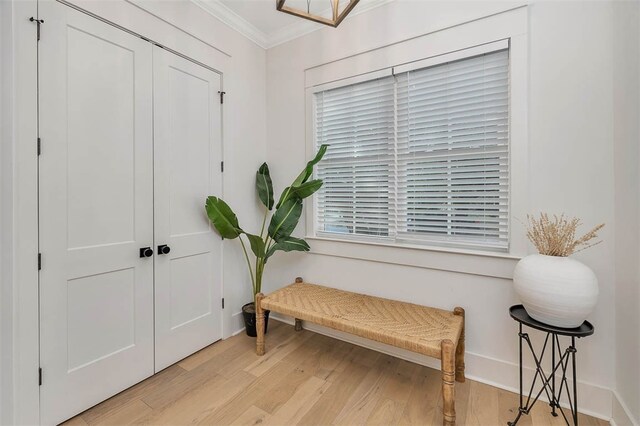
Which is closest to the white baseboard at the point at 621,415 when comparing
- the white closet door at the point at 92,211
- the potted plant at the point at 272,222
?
the potted plant at the point at 272,222

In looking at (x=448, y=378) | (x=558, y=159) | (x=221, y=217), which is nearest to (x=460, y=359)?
(x=448, y=378)

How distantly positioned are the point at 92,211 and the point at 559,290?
269cm

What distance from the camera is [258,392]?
6.23 feet

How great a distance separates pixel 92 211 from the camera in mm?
1753

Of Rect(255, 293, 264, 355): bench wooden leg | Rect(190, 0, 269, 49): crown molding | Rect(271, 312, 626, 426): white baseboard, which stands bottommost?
Rect(271, 312, 626, 426): white baseboard

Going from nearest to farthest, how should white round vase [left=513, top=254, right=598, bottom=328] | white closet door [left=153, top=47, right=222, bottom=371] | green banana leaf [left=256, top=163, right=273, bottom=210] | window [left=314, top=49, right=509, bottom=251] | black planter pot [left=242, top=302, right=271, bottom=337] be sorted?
white round vase [left=513, top=254, right=598, bottom=328]
window [left=314, top=49, right=509, bottom=251]
white closet door [left=153, top=47, right=222, bottom=371]
black planter pot [left=242, top=302, right=271, bottom=337]
green banana leaf [left=256, top=163, right=273, bottom=210]

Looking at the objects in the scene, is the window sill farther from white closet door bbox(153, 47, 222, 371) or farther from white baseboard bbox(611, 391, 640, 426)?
white closet door bbox(153, 47, 222, 371)

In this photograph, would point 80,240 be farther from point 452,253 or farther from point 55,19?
point 452,253

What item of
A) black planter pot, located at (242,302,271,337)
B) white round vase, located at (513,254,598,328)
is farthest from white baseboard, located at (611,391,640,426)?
black planter pot, located at (242,302,271,337)

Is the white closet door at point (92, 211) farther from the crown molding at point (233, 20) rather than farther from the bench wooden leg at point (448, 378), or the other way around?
the bench wooden leg at point (448, 378)

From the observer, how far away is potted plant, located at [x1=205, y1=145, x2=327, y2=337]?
7.74 ft

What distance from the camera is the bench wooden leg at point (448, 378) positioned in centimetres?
154

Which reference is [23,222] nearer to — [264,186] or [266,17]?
[264,186]

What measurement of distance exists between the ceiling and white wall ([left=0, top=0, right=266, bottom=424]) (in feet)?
0.25
